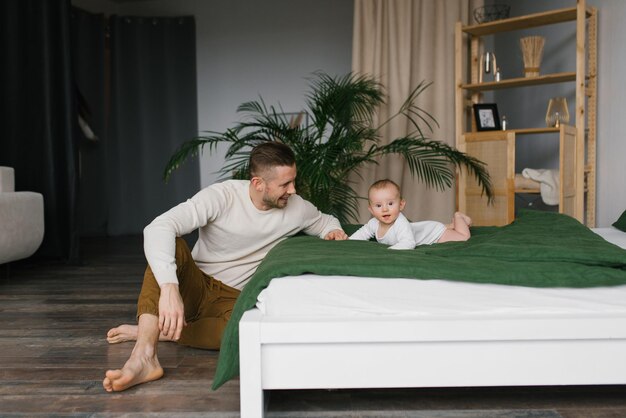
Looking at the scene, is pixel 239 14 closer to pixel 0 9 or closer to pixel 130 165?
pixel 130 165

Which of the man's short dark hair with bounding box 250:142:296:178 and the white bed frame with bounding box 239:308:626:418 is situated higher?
the man's short dark hair with bounding box 250:142:296:178

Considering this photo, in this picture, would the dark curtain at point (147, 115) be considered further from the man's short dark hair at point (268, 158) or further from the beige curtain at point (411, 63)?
the man's short dark hair at point (268, 158)

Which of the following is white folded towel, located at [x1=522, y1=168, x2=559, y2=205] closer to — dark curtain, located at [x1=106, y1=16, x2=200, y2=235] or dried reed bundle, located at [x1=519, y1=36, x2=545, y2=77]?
dried reed bundle, located at [x1=519, y1=36, x2=545, y2=77]

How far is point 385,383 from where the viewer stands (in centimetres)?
151

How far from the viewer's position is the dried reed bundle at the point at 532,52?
394 centimetres

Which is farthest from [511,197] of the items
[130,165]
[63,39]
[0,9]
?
[130,165]

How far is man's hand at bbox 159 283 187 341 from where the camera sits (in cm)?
170

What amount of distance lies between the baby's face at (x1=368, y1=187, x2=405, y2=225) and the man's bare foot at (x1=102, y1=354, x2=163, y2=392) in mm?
864

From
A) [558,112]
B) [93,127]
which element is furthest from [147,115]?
[558,112]

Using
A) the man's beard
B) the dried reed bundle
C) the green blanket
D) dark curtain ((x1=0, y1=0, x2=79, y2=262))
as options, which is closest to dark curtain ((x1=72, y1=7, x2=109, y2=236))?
dark curtain ((x1=0, y1=0, x2=79, y2=262))

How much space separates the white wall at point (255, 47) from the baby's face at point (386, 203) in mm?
4386

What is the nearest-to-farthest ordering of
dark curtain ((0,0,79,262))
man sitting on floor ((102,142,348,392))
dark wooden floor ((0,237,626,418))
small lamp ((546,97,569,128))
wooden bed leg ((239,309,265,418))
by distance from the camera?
wooden bed leg ((239,309,265,418)) → dark wooden floor ((0,237,626,418)) → man sitting on floor ((102,142,348,392)) → small lamp ((546,97,569,128)) → dark curtain ((0,0,79,262))

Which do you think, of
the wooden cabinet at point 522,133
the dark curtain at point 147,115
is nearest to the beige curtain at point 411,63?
the wooden cabinet at point 522,133

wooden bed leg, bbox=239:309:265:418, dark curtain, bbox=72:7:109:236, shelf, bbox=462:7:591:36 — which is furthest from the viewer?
dark curtain, bbox=72:7:109:236
